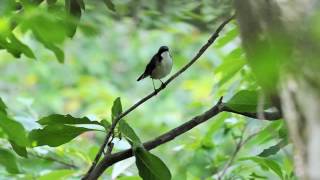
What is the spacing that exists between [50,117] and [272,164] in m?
0.41

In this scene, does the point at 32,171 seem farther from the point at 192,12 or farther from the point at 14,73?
the point at 14,73

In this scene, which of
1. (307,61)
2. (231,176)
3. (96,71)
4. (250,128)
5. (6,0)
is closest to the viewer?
(307,61)

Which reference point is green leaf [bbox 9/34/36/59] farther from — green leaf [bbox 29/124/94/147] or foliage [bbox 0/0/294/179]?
green leaf [bbox 29/124/94/147]

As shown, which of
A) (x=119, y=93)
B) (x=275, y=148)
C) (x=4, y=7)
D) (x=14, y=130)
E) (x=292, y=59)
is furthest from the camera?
(x=119, y=93)

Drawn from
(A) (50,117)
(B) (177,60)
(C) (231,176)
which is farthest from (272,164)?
(B) (177,60)

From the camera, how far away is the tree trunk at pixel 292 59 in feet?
1.71

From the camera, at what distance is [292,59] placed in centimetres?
55

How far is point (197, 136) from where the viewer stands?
5.68 ft

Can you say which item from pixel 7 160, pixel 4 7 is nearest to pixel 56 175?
pixel 7 160

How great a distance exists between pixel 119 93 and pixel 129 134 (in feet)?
11.4

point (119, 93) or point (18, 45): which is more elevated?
point (119, 93)

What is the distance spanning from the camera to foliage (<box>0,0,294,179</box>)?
1.07 meters

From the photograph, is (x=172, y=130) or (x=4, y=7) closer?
(x=4, y=7)

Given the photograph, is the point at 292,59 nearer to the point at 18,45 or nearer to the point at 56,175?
the point at 18,45
